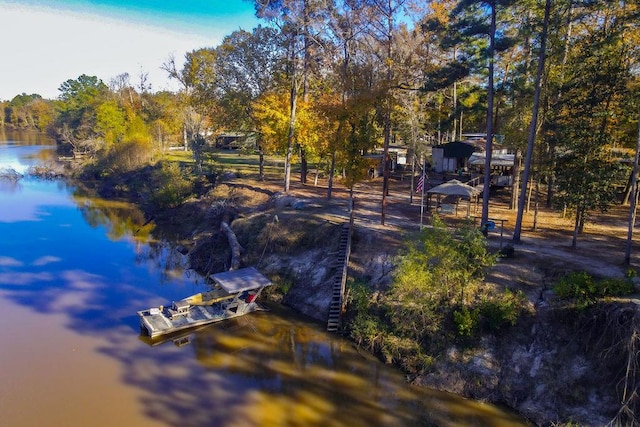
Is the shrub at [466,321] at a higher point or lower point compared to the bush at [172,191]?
lower

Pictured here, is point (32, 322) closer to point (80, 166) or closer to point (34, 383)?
point (34, 383)

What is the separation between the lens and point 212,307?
1948 centimetres

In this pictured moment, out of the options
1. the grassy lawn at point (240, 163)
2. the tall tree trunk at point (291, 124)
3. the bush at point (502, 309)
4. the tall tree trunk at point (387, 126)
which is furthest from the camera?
the grassy lawn at point (240, 163)

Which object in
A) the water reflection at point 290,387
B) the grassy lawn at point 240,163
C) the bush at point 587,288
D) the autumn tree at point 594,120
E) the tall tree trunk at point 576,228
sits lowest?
the water reflection at point 290,387

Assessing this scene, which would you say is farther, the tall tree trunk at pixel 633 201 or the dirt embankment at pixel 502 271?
the tall tree trunk at pixel 633 201

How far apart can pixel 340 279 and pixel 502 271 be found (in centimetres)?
690

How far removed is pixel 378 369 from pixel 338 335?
2.67 m

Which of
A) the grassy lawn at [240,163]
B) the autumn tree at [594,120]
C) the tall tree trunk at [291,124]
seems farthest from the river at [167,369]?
the grassy lawn at [240,163]

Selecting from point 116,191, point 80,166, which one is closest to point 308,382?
point 116,191

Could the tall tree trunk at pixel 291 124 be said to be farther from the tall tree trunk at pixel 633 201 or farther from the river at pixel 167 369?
the tall tree trunk at pixel 633 201

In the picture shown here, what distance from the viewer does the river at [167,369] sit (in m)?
13.2

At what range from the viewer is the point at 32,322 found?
60.6ft

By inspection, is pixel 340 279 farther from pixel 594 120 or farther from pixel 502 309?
pixel 594 120

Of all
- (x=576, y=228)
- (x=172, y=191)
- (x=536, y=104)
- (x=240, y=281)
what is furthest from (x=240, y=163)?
(x=576, y=228)
